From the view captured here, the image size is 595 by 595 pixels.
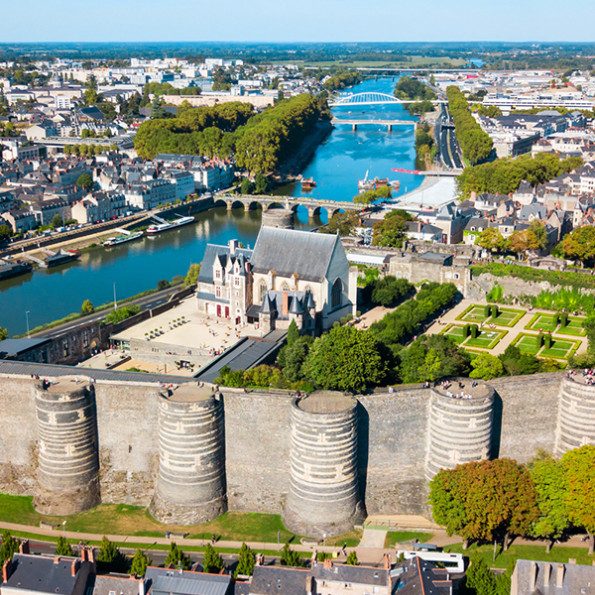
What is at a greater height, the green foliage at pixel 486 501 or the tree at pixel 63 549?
the green foliage at pixel 486 501

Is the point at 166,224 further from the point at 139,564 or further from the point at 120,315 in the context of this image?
the point at 139,564

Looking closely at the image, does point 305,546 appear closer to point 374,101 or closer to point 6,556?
point 6,556

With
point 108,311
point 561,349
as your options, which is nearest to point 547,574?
point 561,349

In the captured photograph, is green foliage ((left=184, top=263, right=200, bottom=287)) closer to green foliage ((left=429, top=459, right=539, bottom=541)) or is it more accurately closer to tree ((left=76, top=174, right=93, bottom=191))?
green foliage ((left=429, top=459, right=539, bottom=541))

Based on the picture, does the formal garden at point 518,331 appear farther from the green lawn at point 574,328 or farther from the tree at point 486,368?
the tree at point 486,368

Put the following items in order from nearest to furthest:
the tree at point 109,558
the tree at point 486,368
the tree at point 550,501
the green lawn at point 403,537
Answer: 1. the tree at point 109,558
2. the tree at point 550,501
3. the green lawn at point 403,537
4. the tree at point 486,368

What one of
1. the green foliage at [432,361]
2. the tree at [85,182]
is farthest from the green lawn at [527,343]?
the tree at [85,182]
